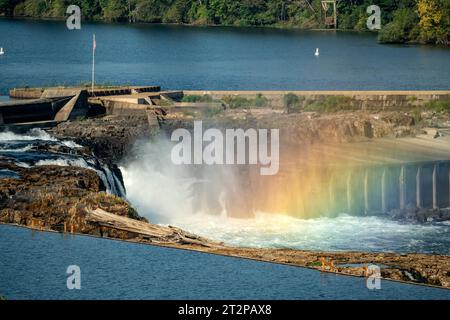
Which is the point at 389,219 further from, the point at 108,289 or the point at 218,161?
the point at 108,289

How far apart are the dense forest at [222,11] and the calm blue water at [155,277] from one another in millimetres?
112342

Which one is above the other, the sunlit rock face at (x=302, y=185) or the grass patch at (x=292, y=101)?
the grass patch at (x=292, y=101)

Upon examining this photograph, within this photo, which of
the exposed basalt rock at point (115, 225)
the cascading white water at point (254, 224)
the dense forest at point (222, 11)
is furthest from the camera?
the dense forest at point (222, 11)

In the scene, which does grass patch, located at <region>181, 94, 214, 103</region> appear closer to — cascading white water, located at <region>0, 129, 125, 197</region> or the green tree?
cascading white water, located at <region>0, 129, 125, 197</region>

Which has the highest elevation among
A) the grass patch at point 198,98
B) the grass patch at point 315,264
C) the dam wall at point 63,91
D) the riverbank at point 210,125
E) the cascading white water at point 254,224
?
the dam wall at point 63,91

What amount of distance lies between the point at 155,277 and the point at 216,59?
295 ft

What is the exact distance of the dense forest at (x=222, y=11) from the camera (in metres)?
173

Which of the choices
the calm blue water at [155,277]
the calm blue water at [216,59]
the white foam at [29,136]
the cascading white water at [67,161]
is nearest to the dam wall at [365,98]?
the white foam at [29,136]

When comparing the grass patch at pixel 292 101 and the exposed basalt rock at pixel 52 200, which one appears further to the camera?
the grass patch at pixel 292 101

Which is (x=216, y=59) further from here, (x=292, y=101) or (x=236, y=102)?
(x=292, y=101)

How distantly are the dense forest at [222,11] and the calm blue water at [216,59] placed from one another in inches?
194

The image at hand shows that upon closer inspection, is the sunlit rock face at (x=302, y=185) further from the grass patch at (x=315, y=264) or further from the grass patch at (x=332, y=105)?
the grass patch at (x=315, y=264)

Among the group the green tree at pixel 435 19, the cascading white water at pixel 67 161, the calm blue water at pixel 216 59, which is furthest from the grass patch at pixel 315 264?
the green tree at pixel 435 19

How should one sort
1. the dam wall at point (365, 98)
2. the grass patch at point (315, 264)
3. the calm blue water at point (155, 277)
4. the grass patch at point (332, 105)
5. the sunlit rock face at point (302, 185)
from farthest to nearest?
the dam wall at point (365, 98) < the grass patch at point (332, 105) < the sunlit rock face at point (302, 185) < the grass patch at point (315, 264) < the calm blue water at point (155, 277)
